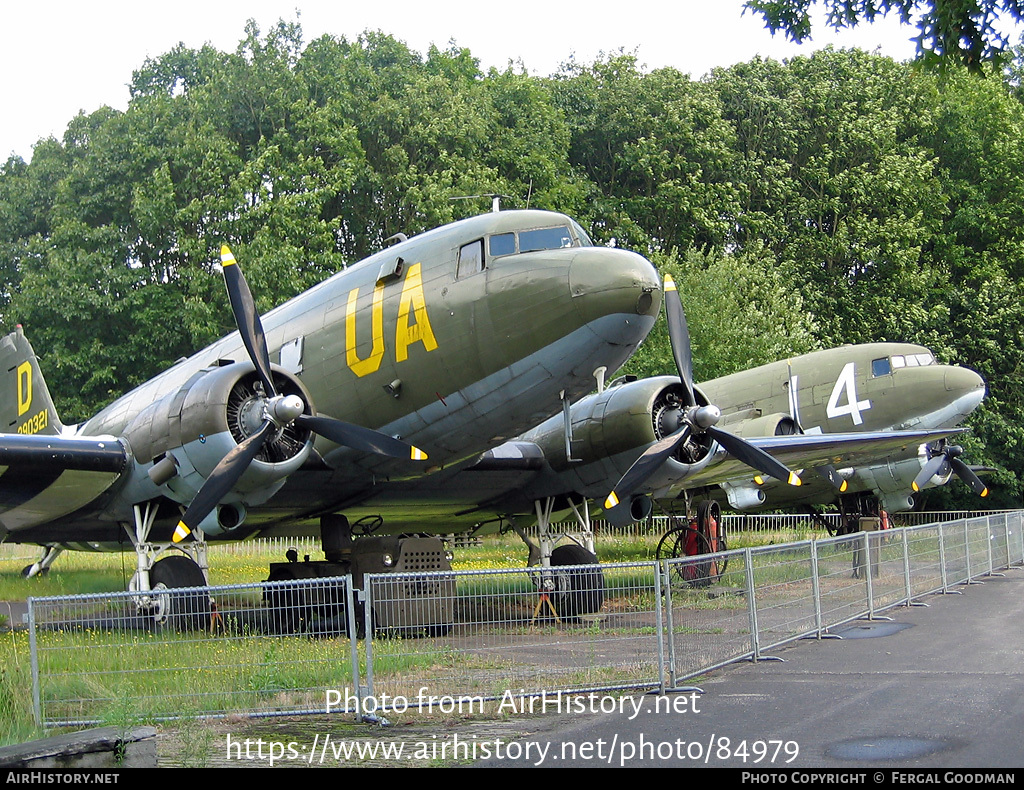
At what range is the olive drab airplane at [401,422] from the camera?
1311cm

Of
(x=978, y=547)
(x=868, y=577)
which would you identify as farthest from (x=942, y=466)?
(x=868, y=577)

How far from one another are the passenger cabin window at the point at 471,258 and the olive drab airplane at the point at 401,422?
0.03m

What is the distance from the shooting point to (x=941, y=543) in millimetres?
17828

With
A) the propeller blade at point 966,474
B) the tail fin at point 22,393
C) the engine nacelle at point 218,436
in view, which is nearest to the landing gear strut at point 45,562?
the tail fin at point 22,393

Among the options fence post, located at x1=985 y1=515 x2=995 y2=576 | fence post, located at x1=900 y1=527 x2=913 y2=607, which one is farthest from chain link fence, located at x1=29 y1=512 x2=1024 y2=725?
fence post, located at x1=985 y1=515 x2=995 y2=576

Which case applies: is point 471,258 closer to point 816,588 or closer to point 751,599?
point 751,599

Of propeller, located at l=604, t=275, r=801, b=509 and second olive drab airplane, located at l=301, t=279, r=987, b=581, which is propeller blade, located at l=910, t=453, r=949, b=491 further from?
propeller, located at l=604, t=275, r=801, b=509

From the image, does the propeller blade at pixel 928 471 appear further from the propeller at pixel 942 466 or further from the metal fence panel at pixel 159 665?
the metal fence panel at pixel 159 665

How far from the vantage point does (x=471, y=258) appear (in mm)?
13867

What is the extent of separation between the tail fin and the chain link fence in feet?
36.1

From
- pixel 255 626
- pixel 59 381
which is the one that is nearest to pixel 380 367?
pixel 255 626

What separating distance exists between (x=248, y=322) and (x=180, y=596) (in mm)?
4271
